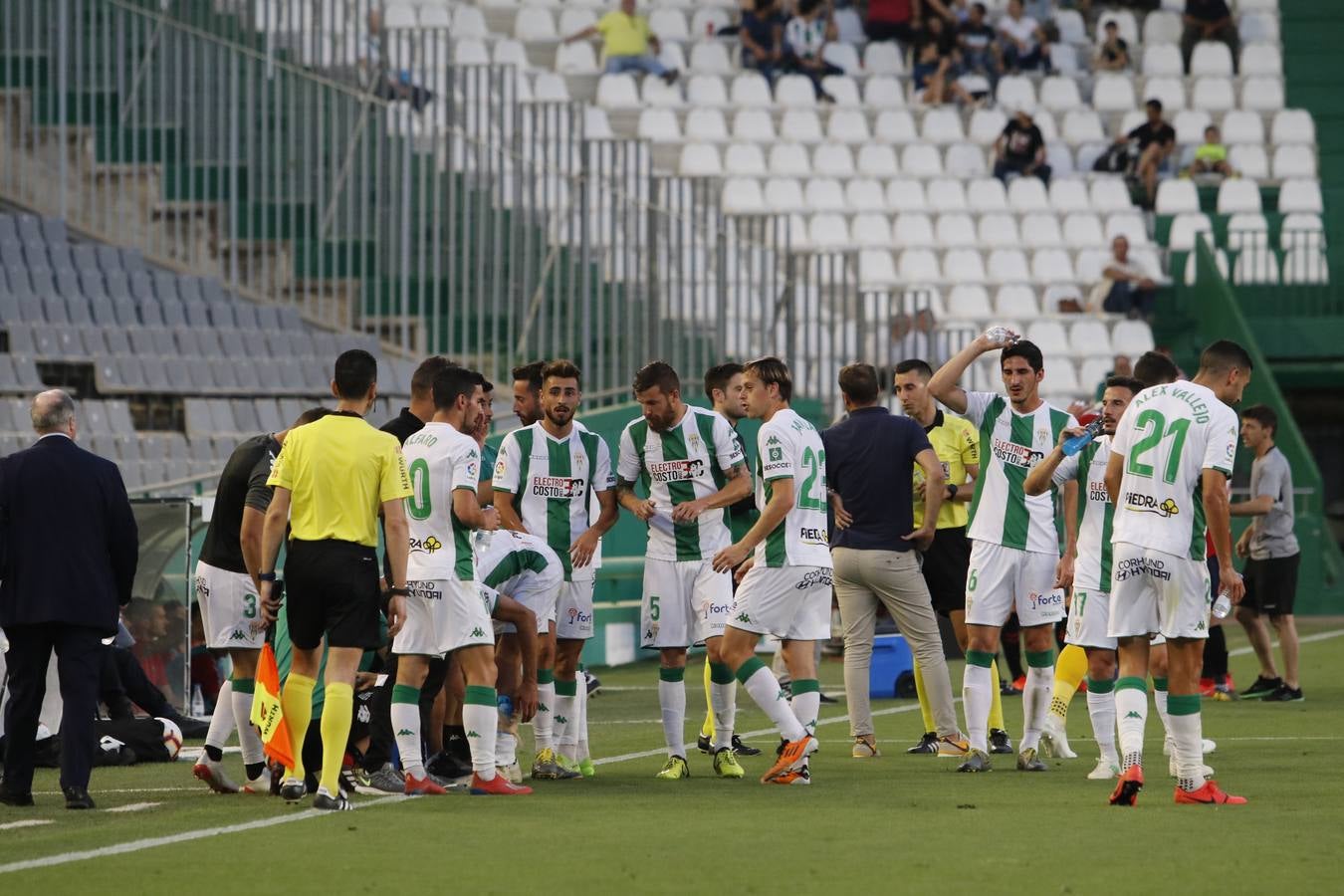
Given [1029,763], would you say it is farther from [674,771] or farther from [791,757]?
[674,771]

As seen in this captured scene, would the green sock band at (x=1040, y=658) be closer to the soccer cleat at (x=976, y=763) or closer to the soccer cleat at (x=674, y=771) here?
the soccer cleat at (x=976, y=763)

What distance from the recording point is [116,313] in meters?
20.8

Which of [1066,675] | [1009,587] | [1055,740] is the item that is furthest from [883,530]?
[1055,740]

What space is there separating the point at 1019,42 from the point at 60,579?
23.3 meters

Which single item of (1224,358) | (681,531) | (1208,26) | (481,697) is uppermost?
(1208,26)

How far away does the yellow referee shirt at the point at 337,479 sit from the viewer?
366 inches

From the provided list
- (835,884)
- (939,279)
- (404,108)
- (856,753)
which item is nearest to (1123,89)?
(939,279)

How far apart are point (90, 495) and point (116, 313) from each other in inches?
445

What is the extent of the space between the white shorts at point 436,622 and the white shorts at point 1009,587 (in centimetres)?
270

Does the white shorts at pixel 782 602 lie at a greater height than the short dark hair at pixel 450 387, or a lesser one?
lesser

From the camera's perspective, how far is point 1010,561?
11.0 m

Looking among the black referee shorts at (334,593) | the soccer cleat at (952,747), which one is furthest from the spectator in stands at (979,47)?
the black referee shorts at (334,593)

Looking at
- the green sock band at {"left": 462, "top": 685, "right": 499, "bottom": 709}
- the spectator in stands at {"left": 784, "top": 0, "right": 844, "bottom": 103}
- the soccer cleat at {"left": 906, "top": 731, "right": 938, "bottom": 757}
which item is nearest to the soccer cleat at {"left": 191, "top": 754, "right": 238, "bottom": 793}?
the green sock band at {"left": 462, "top": 685, "right": 499, "bottom": 709}

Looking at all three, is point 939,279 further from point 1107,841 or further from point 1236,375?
point 1107,841
